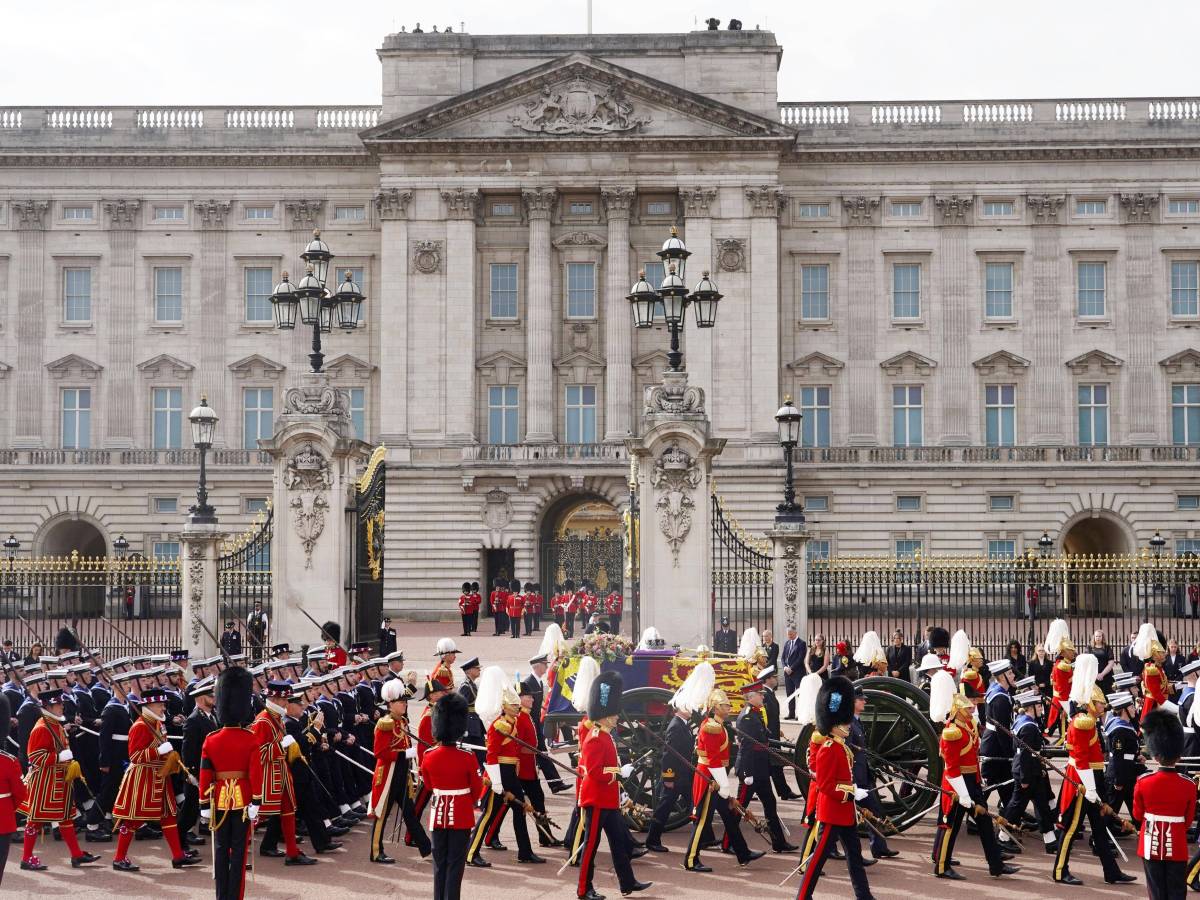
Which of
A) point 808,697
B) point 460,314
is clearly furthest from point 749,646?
point 460,314

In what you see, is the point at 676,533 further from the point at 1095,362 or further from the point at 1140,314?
the point at 1140,314

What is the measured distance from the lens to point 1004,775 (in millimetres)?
14102

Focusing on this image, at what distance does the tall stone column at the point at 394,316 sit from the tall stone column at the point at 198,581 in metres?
22.4

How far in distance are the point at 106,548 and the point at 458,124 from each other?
18.8 metres

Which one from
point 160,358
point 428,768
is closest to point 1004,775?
point 428,768

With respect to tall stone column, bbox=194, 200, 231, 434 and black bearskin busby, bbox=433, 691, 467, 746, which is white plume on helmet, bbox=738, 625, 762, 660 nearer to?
black bearskin busby, bbox=433, 691, 467, 746

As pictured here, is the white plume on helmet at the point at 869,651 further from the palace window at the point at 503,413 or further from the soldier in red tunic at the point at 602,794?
the palace window at the point at 503,413

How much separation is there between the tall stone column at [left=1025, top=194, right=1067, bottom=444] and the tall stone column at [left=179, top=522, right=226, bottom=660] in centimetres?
3159

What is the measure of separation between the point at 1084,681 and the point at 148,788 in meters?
8.42

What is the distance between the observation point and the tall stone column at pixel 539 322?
46.8 metres

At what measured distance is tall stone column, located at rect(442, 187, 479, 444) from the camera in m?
46.7

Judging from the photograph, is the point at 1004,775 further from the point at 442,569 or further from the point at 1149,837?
the point at 442,569

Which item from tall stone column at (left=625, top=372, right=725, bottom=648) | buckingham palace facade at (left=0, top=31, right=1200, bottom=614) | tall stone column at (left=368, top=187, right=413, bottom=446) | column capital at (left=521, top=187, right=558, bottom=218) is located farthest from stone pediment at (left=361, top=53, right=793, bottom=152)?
tall stone column at (left=625, top=372, right=725, bottom=648)

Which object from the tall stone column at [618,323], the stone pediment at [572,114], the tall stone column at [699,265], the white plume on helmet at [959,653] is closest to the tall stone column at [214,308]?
the stone pediment at [572,114]
